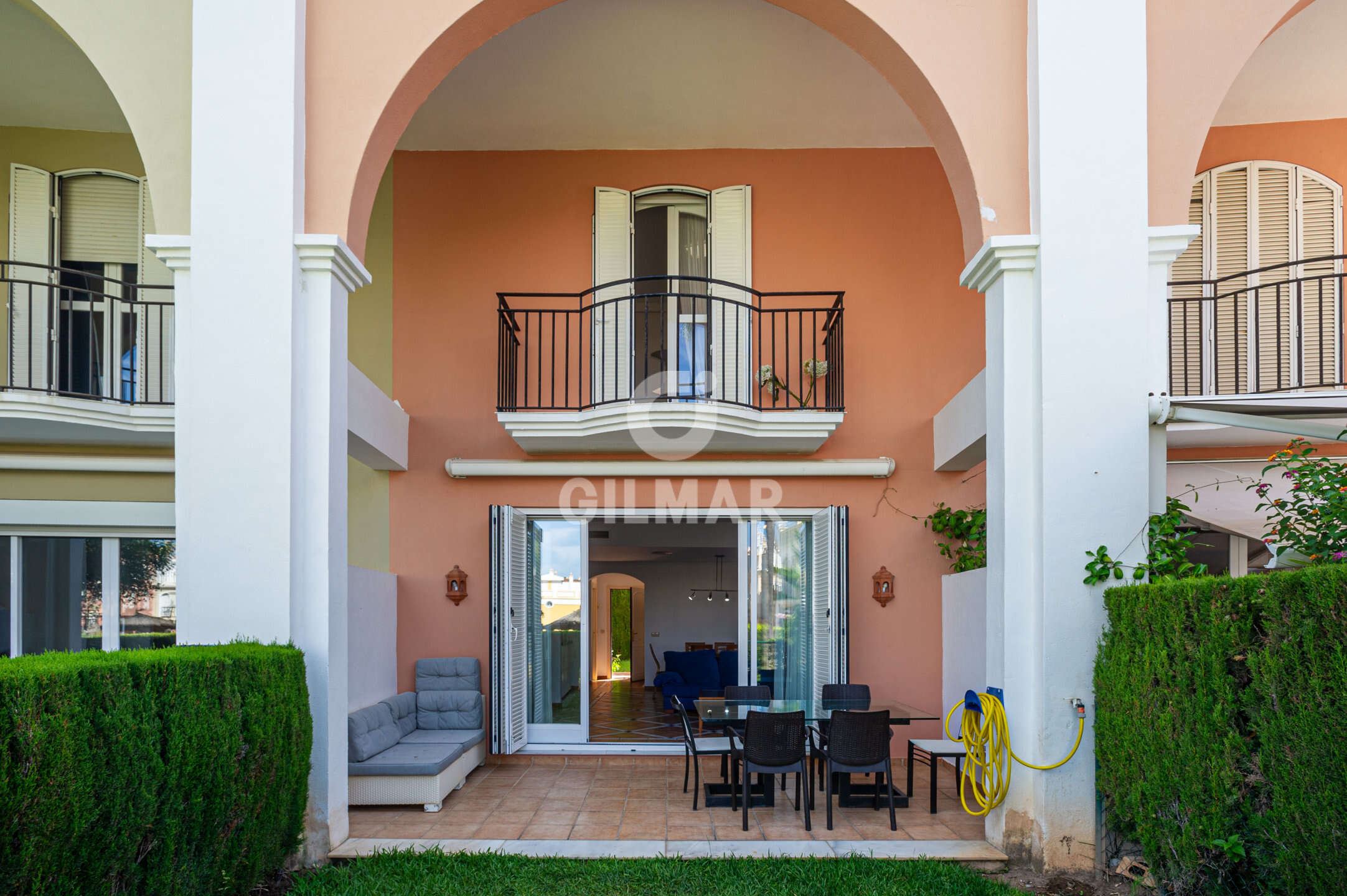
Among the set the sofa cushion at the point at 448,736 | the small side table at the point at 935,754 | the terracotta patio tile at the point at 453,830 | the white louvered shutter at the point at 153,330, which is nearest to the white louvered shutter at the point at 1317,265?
the small side table at the point at 935,754

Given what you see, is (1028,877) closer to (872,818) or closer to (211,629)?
(872,818)

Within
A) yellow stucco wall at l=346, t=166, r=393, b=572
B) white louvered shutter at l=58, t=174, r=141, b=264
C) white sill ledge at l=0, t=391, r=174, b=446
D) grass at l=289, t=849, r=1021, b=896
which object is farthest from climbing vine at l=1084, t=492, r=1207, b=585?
white louvered shutter at l=58, t=174, r=141, b=264

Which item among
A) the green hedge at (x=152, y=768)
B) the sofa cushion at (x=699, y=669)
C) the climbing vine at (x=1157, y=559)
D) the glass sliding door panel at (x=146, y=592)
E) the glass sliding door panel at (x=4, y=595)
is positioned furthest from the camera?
the sofa cushion at (x=699, y=669)

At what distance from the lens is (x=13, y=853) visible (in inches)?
112

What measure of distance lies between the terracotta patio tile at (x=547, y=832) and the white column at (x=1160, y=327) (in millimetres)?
3834

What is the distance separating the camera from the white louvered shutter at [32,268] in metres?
Answer: 8.14

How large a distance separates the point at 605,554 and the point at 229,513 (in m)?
11.1

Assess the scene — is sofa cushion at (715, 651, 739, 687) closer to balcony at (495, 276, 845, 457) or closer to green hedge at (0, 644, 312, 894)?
balcony at (495, 276, 845, 457)

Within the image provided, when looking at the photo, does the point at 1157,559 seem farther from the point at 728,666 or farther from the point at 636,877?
the point at 728,666

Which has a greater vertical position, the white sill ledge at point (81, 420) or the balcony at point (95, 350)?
the balcony at point (95, 350)

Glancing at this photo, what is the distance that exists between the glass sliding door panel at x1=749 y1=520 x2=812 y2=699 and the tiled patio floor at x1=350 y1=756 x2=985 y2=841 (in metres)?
1.44

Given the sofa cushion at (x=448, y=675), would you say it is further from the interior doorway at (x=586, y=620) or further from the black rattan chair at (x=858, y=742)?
the black rattan chair at (x=858, y=742)

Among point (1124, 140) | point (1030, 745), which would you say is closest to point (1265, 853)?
point (1030, 745)

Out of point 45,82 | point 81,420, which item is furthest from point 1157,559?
point 45,82
